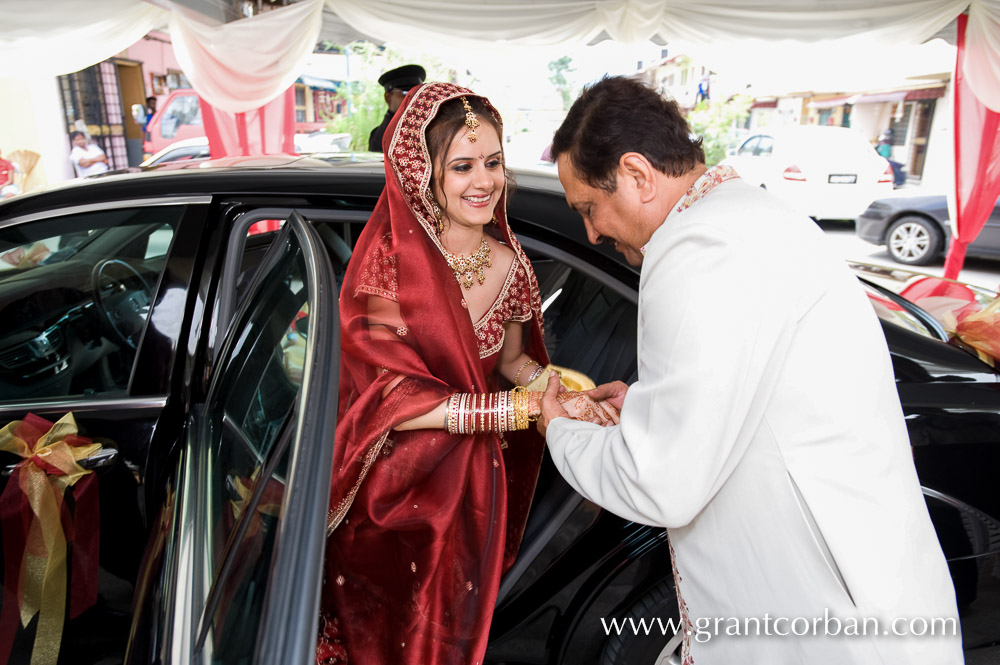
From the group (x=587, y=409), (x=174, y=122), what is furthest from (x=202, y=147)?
(x=587, y=409)

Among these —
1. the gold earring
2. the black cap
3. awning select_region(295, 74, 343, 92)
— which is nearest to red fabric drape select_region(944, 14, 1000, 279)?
the black cap

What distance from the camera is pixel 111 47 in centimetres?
489

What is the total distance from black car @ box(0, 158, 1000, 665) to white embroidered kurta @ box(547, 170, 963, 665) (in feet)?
0.29

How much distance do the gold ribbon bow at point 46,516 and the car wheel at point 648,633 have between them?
124 cm

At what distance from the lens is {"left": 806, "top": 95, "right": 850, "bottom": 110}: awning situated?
19203 mm

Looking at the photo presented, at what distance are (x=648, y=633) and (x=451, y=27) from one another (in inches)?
189

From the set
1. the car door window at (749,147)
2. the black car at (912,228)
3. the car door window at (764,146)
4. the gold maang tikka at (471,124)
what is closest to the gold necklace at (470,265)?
the gold maang tikka at (471,124)

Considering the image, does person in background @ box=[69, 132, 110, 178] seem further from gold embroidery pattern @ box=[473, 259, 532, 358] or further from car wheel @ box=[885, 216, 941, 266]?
car wheel @ box=[885, 216, 941, 266]

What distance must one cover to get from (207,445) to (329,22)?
5.03m

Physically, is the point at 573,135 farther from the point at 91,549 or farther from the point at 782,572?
the point at 91,549

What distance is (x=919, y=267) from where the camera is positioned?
26.6 feet

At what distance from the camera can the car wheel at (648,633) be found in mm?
1636

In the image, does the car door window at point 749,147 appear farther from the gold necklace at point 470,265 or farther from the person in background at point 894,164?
the gold necklace at point 470,265

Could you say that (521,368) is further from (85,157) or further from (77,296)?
(85,157)
